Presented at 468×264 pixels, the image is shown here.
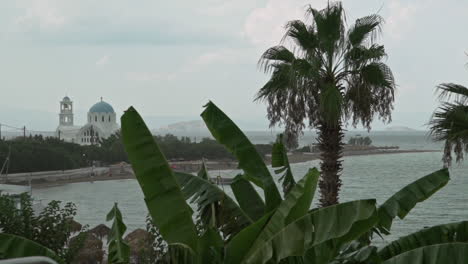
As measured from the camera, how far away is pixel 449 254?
358cm

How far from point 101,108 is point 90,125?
20.5ft

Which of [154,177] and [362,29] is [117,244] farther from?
[362,29]

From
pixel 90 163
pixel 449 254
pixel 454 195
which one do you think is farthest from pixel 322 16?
pixel 90 163

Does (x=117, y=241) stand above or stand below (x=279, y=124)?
below

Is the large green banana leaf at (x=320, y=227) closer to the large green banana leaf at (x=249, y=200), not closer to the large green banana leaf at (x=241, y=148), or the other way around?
the large green banana leaf at (x=241, y=148)

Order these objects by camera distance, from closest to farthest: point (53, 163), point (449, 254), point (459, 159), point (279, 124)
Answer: point (449, 254)
point (459, 159)
point (279, 124)
point (53, 163)

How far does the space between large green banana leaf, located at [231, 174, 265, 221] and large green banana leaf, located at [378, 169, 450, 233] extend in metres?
1.06

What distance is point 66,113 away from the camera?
373 ft

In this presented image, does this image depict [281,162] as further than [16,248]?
Yes

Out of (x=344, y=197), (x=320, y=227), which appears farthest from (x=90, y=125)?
(x=320, y=227)

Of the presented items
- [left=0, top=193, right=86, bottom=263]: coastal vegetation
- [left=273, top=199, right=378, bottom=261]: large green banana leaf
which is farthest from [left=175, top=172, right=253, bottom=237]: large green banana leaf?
[left=0, top=193, right=86, bottom=263]: coastal vegetation

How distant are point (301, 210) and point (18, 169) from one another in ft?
182

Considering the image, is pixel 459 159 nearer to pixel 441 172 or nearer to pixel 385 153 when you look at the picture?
pixel 441 172

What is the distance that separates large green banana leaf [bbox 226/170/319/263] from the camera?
154 inches
